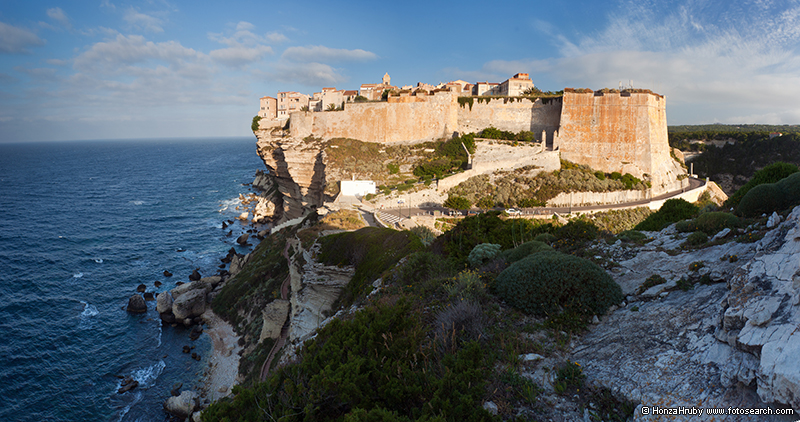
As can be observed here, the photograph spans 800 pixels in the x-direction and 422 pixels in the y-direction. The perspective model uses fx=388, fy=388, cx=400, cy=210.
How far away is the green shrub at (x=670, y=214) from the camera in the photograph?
12086 mm

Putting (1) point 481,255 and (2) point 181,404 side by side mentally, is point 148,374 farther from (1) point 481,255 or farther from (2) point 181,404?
(1) point 481,255

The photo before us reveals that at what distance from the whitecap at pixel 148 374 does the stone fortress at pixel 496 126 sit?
17584 mm

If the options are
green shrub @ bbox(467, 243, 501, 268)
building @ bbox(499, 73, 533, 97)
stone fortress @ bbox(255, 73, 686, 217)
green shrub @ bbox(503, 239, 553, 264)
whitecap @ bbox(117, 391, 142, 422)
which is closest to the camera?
green shrub @ bbox(503, 239, 553, 264)

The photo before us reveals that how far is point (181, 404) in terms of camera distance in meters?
15.9

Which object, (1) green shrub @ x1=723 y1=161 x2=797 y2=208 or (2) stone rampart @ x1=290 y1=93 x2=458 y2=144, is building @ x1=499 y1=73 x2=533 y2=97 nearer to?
(2) stone rampart @ x1=290 y1=93 x2=458 y2=144

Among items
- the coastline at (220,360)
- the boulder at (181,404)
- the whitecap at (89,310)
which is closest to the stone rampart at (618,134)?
the coastline at (220,360)

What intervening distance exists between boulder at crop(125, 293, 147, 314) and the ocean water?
40cm

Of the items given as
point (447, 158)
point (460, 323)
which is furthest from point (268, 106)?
point (460, 323)

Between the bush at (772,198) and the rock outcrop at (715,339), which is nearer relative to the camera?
the rock outcrop at (715,339)

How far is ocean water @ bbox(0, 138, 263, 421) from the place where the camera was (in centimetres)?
1717

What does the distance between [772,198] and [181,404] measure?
2005cm

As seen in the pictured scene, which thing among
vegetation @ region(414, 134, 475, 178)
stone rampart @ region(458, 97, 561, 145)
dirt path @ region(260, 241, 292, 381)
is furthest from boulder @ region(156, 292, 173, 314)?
stone rampart @ region(458, 97, 561, 145)

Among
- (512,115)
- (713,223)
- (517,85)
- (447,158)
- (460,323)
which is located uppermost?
(517,85)

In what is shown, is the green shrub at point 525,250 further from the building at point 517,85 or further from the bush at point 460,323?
the building at point 517,85
